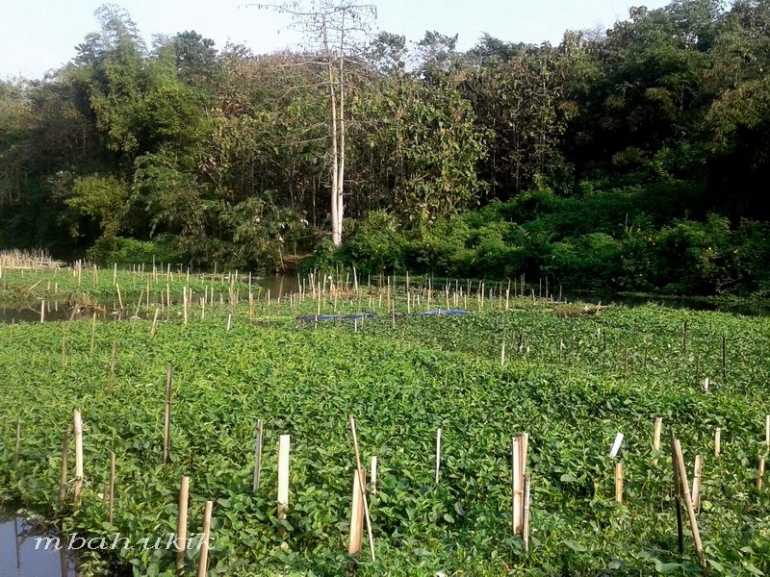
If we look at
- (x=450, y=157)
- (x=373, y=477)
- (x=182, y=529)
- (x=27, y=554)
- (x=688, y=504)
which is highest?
(x=450, y=157)

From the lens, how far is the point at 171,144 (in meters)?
39.0

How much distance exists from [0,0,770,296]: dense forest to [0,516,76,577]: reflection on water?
2051cm

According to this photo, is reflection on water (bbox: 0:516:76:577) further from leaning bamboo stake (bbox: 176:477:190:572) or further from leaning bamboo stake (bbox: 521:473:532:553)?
leaning bamboo stake (bbox: 521:473:532:553)

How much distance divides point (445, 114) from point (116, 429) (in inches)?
1065

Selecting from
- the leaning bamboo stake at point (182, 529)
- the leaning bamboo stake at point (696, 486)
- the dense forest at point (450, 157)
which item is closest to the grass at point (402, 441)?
the leaning bamboo stake at point (182, 529)

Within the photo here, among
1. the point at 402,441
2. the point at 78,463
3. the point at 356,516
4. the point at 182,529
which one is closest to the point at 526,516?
the point at 356,516

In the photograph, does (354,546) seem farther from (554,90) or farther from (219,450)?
(554,90)

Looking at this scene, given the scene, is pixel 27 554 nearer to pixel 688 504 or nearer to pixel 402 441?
pixel 402 441

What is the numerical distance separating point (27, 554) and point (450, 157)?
27279 millimetres

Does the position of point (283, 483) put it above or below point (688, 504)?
below

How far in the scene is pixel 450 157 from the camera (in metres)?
31.4

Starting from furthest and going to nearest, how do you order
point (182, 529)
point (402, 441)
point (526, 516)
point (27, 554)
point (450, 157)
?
1. point (450, 157)
2. point (402, 441)
3. point (27, 554)
4. point (526, 516)
5. point (182, 529)

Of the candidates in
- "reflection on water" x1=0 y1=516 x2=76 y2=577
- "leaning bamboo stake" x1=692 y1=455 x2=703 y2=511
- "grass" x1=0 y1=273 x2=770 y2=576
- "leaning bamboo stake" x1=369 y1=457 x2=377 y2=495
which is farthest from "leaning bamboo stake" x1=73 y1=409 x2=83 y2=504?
"leaning bamboo stake" x1=692 y1=455 x2=703 y2=511

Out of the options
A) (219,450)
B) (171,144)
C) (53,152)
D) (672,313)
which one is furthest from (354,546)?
(53,152)
